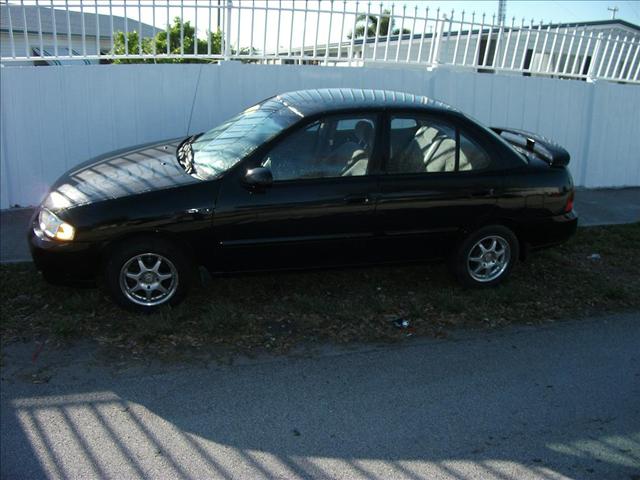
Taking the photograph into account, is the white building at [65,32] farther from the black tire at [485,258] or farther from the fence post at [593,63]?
the fence post at [593,63]

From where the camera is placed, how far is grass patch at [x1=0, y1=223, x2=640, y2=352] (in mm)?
4680

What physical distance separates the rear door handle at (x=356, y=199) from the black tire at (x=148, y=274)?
52.3 inches

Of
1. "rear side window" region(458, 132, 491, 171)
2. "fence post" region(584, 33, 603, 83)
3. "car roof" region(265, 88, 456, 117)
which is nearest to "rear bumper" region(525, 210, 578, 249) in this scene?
"rear side window" region(458, 132, 491, 171)

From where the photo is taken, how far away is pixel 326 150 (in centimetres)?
515

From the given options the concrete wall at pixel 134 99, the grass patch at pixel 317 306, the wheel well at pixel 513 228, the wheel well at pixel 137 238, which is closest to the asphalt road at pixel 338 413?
the grass patch at pixel 317 306

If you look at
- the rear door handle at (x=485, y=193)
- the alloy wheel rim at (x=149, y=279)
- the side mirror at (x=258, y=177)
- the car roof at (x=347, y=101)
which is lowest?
the alloy wheel rim at (x=149, y=279)

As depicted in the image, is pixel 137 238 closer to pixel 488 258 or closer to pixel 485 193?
pixel 485 193

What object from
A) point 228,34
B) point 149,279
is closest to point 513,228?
point 149,279

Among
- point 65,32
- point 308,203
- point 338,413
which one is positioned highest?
point 65,32

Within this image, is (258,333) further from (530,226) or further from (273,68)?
→ (273,68)

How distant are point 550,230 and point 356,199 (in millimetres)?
1912

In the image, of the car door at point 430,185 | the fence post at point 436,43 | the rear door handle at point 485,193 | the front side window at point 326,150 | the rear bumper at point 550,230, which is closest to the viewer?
the front side window at point 326,150

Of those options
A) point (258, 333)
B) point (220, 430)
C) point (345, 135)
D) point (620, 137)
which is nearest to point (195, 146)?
point (345, 135)

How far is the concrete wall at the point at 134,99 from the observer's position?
24.2ft
